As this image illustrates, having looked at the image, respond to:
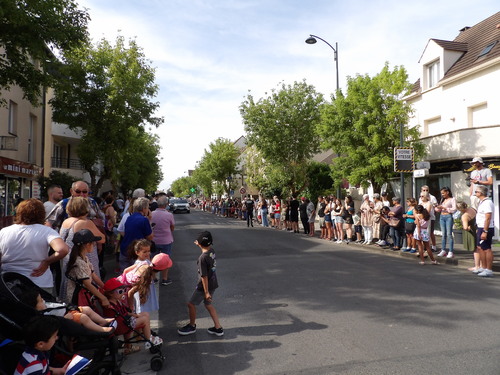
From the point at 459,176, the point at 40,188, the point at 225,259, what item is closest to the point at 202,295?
the point at 225,259

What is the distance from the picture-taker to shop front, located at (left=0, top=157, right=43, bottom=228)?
15.7 m

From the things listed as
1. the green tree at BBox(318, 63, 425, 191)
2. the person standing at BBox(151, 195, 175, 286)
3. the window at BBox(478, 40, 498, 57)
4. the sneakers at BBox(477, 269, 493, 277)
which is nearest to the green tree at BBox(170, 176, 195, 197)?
the green tree at BBox(318, 63, 425, 191)

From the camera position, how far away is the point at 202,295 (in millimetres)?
4844

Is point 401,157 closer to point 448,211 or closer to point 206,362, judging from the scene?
point 448,211

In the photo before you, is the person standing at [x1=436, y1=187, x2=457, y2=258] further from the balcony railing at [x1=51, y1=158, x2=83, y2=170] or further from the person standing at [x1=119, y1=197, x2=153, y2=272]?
the balcony railing at [x1=51, y1=158, x2=83, y2=170]

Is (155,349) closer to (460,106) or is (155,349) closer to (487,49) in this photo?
(460,106)

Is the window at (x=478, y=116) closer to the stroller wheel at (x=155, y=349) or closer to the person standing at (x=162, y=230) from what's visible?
the person standing at (x=162, y=230)

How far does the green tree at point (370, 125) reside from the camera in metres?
15.5

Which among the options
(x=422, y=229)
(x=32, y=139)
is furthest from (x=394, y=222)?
(x=32, y=139)

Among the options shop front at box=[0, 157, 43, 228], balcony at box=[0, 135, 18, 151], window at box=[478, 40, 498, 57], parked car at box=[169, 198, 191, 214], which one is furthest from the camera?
parked car at box=[169, 198, 191, 214]

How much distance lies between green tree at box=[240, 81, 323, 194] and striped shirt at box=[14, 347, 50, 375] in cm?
2383


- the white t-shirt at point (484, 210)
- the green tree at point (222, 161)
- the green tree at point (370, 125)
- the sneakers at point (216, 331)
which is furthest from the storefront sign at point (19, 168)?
the green tree at point (222, 161)

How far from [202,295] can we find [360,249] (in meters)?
8.93

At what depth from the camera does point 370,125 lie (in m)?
15.4
